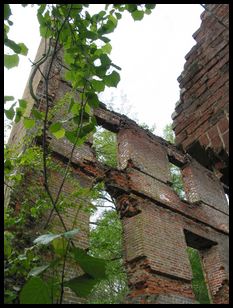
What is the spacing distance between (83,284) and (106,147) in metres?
15.3

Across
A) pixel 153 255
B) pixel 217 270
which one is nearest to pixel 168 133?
pixel 217 270

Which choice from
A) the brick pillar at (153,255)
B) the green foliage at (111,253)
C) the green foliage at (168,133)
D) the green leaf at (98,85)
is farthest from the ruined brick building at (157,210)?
the green foliage at (168,133)

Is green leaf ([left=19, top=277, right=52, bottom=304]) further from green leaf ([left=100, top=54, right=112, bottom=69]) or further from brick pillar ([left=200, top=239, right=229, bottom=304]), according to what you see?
brick pillar ([left=200, top=239, right=229, bottom=304])

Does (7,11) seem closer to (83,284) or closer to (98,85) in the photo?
(98,85)

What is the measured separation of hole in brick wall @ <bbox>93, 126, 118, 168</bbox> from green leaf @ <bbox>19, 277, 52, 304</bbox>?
1448 cm

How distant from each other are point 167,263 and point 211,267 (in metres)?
2.53

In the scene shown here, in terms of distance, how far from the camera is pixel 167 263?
8.11 meters

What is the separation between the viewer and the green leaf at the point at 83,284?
130cm

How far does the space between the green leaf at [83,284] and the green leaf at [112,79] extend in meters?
1.66

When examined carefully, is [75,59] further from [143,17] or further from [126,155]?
[126,155]

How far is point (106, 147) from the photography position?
54.3ft

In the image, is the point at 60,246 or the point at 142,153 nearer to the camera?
the point at 60,246
